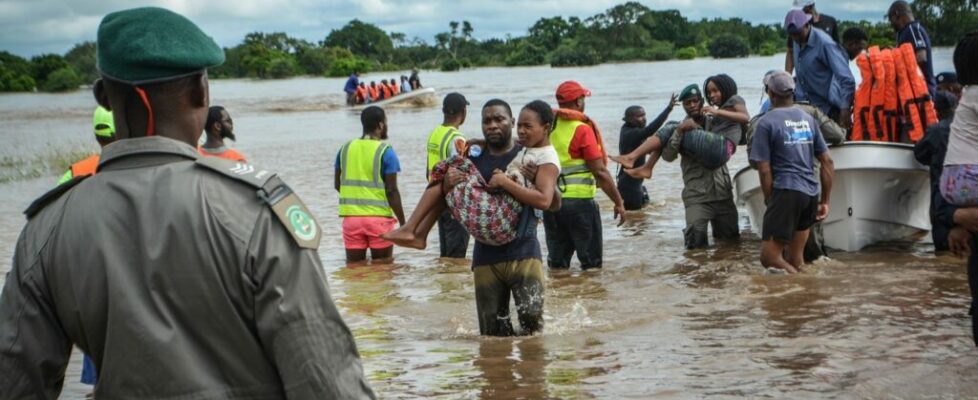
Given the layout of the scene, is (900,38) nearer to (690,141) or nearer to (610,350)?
(690,141)

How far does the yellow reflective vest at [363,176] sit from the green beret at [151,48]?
781 cm

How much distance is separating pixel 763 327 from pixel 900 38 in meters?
4.92

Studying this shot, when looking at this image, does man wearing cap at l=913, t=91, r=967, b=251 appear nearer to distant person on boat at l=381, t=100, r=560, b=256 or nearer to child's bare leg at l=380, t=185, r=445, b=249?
distant person on boat at l=381, t=100, r=560, b=256

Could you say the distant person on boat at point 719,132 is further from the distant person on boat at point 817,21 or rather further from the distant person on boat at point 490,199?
the distant person on boat at point 490,199

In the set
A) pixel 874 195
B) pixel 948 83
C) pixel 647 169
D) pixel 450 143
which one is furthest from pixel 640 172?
pixel 948 83

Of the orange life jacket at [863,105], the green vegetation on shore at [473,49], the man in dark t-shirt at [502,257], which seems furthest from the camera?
the green vegetation on shore at [473,49]

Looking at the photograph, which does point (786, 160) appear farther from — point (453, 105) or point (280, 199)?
point (280, 199)

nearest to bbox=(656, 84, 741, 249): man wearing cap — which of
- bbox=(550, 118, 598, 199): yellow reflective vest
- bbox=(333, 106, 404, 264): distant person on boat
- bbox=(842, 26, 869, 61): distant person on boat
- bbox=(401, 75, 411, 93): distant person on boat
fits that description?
bbox=(550, 118, 598, 199): yellow reflective vest

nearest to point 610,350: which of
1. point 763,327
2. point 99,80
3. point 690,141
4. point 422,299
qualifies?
point 763,327

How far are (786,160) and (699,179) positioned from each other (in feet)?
6.43

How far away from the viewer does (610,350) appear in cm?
749

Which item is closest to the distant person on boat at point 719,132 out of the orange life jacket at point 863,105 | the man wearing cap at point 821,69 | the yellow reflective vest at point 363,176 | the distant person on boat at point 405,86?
the man wearing cap at point 821,69

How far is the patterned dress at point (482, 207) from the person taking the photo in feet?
22.4

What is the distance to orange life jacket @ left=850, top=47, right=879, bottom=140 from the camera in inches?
437
